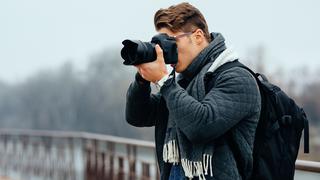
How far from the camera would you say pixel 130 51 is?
2182 millimetres

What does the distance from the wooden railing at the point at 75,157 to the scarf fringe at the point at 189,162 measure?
72 cm

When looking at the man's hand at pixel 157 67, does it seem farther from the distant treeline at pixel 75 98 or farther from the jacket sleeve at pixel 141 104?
the distant treeline at pixel 75 98

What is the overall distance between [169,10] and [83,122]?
158 ft

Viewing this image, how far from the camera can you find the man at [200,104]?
6.55 feet

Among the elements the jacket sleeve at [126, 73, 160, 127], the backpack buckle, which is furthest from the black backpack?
the jacket sleeve at [126, 73, 160, 127]

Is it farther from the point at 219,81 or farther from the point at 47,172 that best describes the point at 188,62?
the point at 47,172

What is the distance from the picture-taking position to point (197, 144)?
2053mm

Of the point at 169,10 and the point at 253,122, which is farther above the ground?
the point at 169,10

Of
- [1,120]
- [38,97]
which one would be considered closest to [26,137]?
[1,120]

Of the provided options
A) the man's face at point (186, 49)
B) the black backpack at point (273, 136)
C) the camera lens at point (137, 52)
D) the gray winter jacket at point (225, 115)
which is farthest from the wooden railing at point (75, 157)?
the camera lens at point (137, 52)

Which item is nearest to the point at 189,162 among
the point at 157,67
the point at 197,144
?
the point at 197,144

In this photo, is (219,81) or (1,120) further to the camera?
(1,120)

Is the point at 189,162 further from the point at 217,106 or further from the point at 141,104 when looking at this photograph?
the point at 141,104

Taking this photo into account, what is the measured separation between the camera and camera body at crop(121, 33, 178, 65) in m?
2.11
